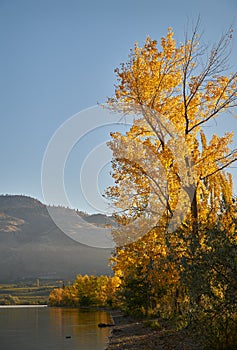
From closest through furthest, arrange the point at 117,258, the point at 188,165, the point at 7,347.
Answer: the point at 188,165 < the point at 117,258 < the point at 7,347

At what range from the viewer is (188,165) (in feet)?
49.5

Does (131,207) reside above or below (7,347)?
above

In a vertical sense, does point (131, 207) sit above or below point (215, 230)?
above

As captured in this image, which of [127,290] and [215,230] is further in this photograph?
[127,290]

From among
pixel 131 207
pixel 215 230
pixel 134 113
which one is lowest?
pixel 215 230

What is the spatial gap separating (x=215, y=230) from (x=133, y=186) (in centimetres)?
646

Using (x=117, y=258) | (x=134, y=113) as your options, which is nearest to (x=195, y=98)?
(x=134, y=113)

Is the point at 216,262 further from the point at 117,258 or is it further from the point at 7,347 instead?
the point at 7,347

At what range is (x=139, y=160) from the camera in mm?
15203

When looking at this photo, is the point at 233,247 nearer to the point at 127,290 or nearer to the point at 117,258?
the point at 117,258

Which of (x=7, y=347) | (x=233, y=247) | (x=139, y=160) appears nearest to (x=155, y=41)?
(x=139, y=160)

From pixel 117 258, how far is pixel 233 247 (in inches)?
348

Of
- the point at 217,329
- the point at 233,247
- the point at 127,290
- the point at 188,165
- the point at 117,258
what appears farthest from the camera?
the point at 127,290

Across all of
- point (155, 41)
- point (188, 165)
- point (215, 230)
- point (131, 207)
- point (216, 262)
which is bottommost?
point (216, 262)
